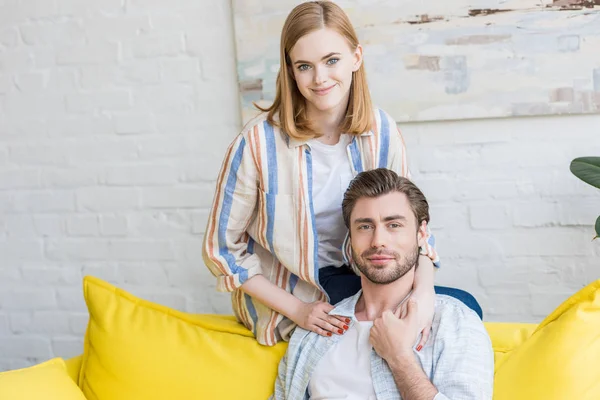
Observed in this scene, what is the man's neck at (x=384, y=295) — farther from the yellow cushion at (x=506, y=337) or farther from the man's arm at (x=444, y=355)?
the yellow cushion at (x=506, y=337)

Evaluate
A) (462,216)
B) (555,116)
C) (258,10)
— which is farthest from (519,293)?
(258,10)

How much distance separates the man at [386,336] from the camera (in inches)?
59.6

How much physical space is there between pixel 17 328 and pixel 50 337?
0.14m

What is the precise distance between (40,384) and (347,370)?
691 mm

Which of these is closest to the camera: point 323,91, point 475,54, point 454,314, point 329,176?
point 454,314

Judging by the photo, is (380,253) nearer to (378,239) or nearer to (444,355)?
(378,239)

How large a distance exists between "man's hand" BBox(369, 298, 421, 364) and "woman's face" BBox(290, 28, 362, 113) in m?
0.50

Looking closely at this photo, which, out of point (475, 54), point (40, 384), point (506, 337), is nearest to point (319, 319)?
point (506, 337)

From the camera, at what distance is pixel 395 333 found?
5.19 feet

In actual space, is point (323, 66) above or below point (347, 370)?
above

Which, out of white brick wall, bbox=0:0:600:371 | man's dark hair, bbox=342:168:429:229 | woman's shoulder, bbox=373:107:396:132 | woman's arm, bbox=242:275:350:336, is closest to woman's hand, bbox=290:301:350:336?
woman's arm, bbox=242:275:350:336

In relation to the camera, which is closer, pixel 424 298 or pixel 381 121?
pixel 424 298

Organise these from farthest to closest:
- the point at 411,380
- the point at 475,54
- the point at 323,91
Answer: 1. the point at 475,54
2. the point at 323,91
3. the point at 411,380

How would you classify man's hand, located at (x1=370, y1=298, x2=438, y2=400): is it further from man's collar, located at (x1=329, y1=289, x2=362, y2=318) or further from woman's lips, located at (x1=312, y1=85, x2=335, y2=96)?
woman's lips, located at (x1=312, y1=85, x2=335, y2=96)
